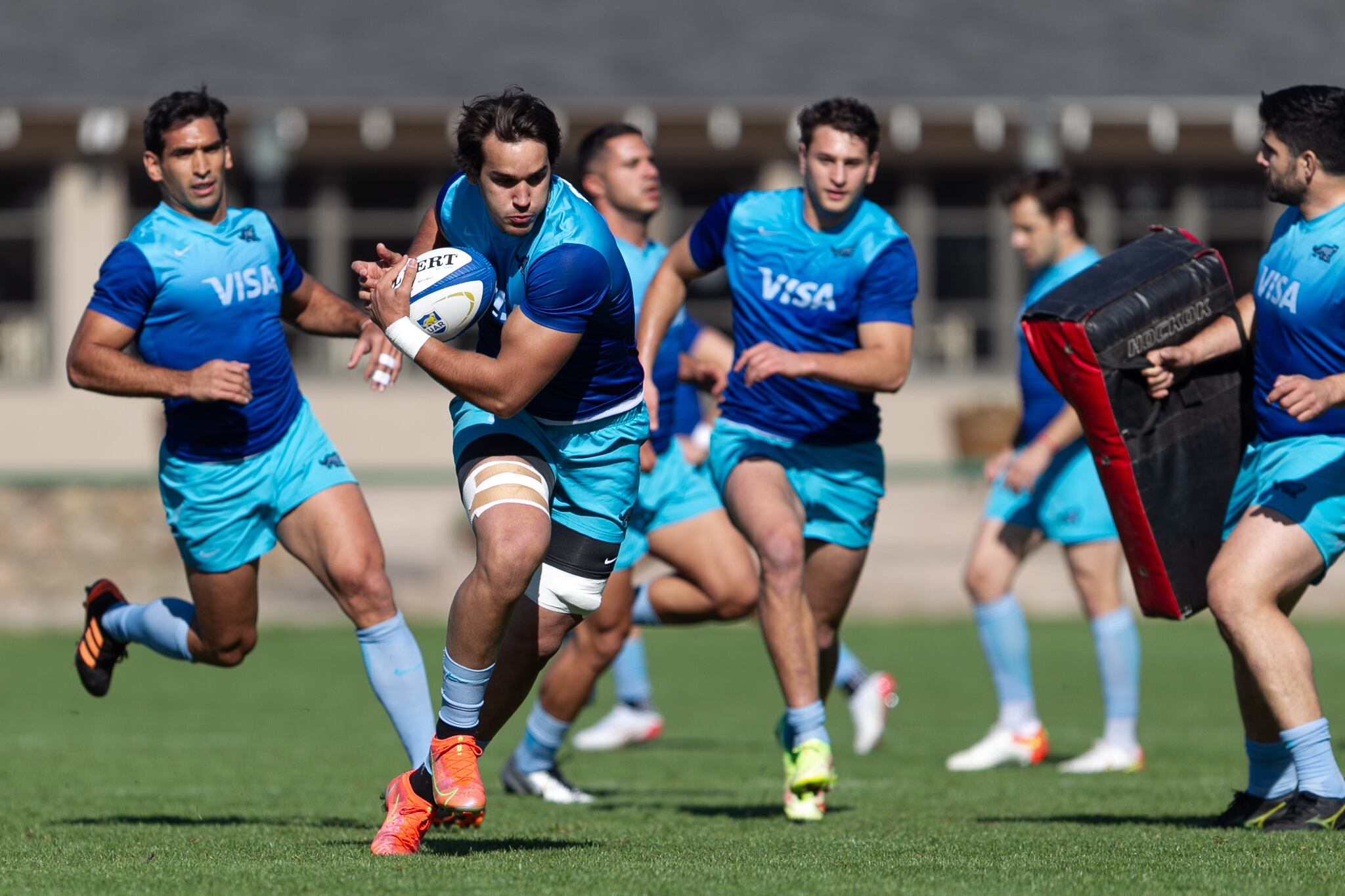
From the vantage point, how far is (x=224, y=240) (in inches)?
253

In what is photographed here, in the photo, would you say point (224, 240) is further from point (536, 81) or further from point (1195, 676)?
point (536, 81)

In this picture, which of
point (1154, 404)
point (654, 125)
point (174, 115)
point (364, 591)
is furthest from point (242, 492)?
point (654, 125)

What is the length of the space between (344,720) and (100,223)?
11.9m

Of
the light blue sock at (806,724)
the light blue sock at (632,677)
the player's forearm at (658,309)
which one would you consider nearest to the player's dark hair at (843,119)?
the player's forearm at (658,309)

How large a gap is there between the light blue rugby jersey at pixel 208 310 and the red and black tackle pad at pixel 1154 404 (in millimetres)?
2561

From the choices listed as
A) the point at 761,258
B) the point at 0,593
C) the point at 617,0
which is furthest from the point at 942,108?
the point at 761,258

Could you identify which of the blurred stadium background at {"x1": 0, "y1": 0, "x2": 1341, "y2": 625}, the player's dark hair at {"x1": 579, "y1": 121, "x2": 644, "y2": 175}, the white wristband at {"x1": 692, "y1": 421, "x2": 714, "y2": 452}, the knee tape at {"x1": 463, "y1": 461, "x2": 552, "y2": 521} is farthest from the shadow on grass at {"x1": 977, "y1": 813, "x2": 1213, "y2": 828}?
the blurred stadium background at {"x1": 0, "y1": 0, "x2": 1341, "y2": 625}

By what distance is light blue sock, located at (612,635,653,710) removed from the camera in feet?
32.5

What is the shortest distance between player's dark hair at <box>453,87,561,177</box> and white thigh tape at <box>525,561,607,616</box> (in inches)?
47.3

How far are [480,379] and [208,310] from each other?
154 cm

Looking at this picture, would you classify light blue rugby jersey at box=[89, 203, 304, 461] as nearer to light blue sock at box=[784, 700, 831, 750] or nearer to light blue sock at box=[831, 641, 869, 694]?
light blue sock at box=[784, 700, 831, 750]

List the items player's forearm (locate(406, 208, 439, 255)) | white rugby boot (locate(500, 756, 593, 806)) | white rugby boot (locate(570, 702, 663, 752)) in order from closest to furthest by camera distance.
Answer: player's forearm (locate(406, 208, 439, 255))
white rugby boot (locate(500, 756, 593, 806))
white rugby boot (locate(570, 702, 663, 752))

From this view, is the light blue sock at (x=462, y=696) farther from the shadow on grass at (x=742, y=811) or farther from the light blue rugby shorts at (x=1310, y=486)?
the light blue rugby shorts at (x=1310, y=486)

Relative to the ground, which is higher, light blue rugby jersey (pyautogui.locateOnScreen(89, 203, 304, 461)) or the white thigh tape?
light blue rugby jersey (pyautogui.locateOnScreen(89, 203, 304, 461))
